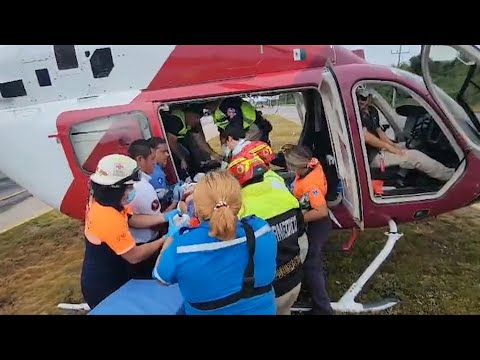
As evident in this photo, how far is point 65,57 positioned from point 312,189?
2.48 m

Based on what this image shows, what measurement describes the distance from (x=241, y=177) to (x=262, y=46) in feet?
6.09

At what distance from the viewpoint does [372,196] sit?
13.3 feet

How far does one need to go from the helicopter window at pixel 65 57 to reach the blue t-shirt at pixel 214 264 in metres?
2.72

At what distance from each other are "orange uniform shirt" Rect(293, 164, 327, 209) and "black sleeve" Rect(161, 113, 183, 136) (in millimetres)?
1487

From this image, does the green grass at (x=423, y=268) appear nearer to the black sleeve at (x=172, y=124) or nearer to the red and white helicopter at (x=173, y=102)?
the red and white helicopter at (x=173, y=102)

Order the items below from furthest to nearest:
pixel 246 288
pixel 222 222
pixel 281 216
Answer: pixel 281 216 → pixel 246 288 → pixel 222 222

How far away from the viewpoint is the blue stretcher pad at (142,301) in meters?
2.53

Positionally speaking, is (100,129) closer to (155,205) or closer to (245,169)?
(155,205)

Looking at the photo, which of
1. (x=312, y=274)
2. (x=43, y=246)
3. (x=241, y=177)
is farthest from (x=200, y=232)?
(x=43, y=246)

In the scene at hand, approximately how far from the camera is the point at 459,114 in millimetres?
4086

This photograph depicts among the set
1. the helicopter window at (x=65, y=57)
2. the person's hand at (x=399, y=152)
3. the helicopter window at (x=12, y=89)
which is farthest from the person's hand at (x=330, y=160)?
the helicopter window at (x=12, y=89)

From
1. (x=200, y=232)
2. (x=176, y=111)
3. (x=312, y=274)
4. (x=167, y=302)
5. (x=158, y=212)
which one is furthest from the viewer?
(x=176, y=111)

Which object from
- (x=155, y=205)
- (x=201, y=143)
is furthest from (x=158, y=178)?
(x=201, y=143)

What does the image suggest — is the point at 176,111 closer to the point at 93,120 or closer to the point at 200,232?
the point at 93,120
